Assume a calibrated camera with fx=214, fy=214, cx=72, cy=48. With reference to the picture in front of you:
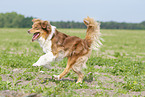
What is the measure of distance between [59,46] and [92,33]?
1.09 meters

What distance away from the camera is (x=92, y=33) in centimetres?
635

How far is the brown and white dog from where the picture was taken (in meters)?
5.93

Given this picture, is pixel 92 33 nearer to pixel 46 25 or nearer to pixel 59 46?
pixel 59 46

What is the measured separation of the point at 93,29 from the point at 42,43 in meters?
1.57

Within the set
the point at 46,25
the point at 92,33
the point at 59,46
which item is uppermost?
the point at 46,25

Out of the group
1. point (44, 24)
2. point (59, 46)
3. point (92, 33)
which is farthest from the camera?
point (92, 33)

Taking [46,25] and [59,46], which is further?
[59,46]

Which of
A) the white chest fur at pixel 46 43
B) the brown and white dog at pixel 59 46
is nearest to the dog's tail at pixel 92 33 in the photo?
the brown and white dog at pixel 59 46

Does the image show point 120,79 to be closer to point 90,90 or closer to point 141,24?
point 90,90

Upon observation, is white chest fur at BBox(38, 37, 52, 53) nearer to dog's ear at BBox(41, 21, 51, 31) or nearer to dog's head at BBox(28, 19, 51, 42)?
dog's head at BBox(28, 19, 51, 42)

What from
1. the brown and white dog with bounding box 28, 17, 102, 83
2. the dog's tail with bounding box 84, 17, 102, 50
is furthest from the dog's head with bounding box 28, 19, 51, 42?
the dog's tail with bounding box 84, 17, 102, 50

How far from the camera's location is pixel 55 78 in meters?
6.36

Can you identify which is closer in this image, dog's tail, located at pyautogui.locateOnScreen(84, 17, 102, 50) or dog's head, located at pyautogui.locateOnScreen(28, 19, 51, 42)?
dog's head, located at pyautogui.locateOnScreen(28, 19, 51, 42)

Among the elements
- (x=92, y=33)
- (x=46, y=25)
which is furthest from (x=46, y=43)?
(x=92, y=33)
